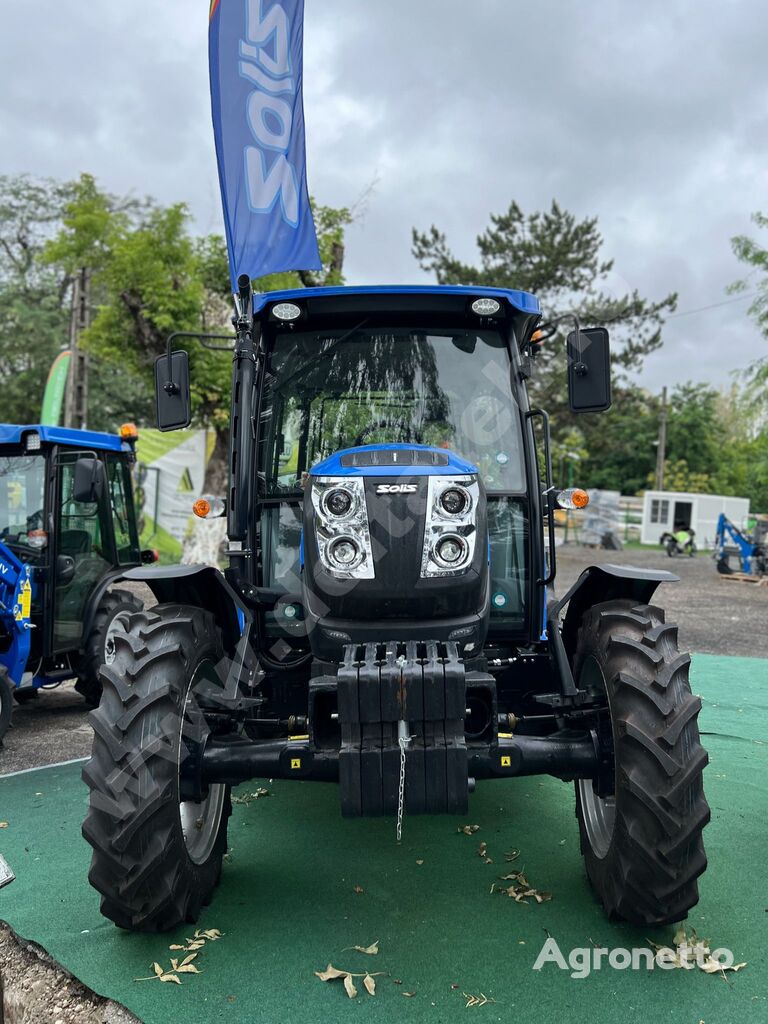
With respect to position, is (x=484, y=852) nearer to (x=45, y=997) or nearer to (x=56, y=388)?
(x=45, y=997)

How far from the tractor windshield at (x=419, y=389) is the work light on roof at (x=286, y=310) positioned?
201 mm

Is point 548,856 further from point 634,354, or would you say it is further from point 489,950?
point 634,354

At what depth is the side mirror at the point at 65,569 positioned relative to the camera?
22.3ft

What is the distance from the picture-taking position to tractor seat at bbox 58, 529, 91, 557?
22.6 ft

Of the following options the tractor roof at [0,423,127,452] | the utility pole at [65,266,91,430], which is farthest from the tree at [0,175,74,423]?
the tractor roof at [0,423,127,452]

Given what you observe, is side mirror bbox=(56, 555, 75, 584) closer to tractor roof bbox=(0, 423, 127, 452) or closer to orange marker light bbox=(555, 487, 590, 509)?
tractor roof bbox=(0, 423, 127, 452)

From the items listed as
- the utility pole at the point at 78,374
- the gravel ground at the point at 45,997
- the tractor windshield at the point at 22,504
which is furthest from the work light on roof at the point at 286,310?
the utility pole at the point at 78,374

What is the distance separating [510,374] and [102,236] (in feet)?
41.6

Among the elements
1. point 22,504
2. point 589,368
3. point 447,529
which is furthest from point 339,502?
point 22,504

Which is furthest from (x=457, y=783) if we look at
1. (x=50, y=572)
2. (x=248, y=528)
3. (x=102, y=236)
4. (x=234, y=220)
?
(x=102, y=236)

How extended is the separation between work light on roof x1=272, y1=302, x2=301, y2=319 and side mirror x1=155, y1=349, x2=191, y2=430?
0.50 metres

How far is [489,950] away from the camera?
3133mm

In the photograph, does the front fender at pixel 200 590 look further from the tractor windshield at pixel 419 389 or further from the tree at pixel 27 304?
the tree at pixel 27 304

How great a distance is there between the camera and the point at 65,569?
6.87 metres
